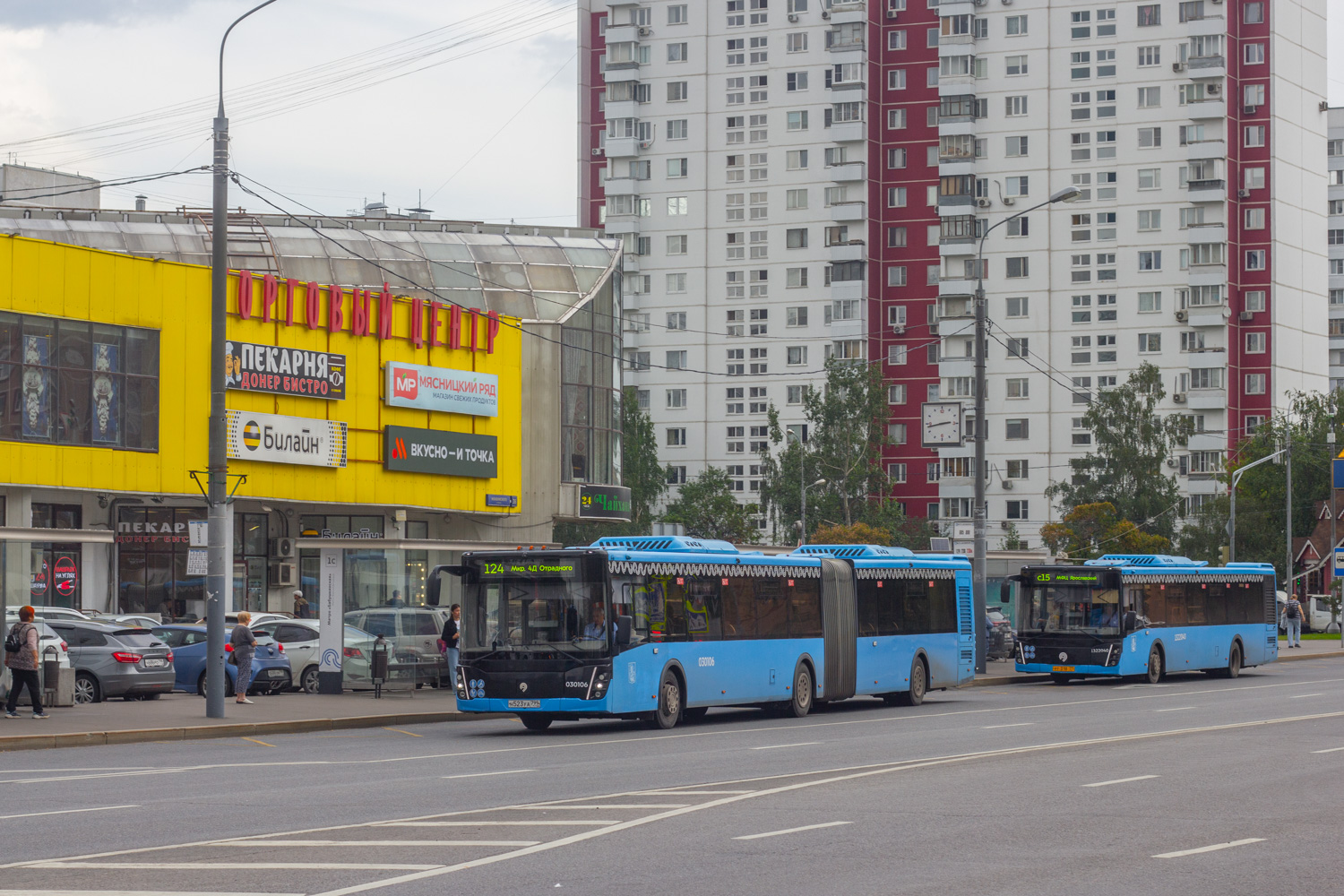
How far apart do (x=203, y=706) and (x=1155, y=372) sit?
72719 millimetres

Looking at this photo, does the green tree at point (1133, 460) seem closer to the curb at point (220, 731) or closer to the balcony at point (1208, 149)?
the balcony at point (1208, 149)

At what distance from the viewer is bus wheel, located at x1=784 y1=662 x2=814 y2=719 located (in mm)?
28609

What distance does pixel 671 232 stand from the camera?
108812 mm

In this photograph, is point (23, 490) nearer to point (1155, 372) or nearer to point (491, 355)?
point (491, 355)

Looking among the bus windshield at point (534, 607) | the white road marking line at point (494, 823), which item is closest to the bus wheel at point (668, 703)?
the bus windshield at point (534, 607)

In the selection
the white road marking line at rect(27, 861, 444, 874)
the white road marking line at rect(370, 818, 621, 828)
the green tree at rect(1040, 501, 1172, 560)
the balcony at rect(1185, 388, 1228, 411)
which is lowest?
the white road marking line at rect(370, 818, 621, 828)

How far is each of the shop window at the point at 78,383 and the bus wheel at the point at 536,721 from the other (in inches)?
842

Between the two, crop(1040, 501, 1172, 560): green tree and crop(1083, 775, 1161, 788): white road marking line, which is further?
crop(1040, 501, 1172, 560): green tree

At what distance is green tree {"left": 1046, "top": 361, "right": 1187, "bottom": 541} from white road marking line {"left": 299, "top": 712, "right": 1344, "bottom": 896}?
211 ft

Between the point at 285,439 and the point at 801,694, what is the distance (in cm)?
2528

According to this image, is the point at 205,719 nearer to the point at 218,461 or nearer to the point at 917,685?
the point at 218,461

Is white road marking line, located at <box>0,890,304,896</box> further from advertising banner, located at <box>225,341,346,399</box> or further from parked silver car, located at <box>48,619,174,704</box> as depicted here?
advertising banner, located at <box>225,341,346,399</box>

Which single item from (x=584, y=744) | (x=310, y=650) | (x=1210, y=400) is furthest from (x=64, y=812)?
(x=1210, y=400)

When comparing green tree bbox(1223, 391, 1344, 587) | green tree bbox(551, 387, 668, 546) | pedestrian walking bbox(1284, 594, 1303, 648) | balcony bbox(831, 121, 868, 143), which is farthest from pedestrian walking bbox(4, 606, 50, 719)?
balcony bbox(831, 121, 868, 143)
